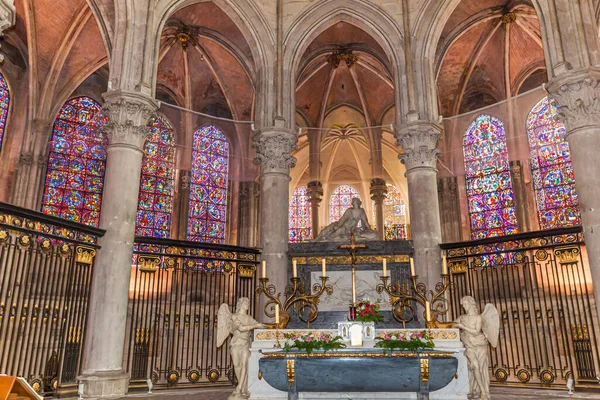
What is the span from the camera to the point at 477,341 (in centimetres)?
788

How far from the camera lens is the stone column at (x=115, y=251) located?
957 centimetres

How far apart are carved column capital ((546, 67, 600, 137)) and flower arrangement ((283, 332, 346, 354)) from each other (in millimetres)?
6974

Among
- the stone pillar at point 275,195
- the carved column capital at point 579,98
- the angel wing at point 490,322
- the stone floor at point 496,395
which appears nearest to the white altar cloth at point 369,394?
the angel wing at point 490,322

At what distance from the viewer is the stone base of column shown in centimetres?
920

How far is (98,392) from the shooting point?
363 inches

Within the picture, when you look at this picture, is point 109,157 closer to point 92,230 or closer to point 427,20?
point 92,230

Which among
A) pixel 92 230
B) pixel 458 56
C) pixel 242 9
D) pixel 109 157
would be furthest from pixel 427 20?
pixel 92 230

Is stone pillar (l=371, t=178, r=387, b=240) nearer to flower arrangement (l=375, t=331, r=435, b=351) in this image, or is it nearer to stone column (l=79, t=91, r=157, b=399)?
stone column (l=79, t=91, r=157, b=399)

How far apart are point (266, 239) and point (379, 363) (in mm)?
6028

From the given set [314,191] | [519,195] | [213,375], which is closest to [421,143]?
[213,375]

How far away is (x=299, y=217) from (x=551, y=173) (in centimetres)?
1174

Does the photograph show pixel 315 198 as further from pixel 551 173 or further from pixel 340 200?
pixel 551 173

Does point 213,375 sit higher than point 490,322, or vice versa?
point 490,322

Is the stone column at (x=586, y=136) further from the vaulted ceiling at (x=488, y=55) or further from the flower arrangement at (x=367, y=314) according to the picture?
the vaulted ceiling at (x=488, y=55)
